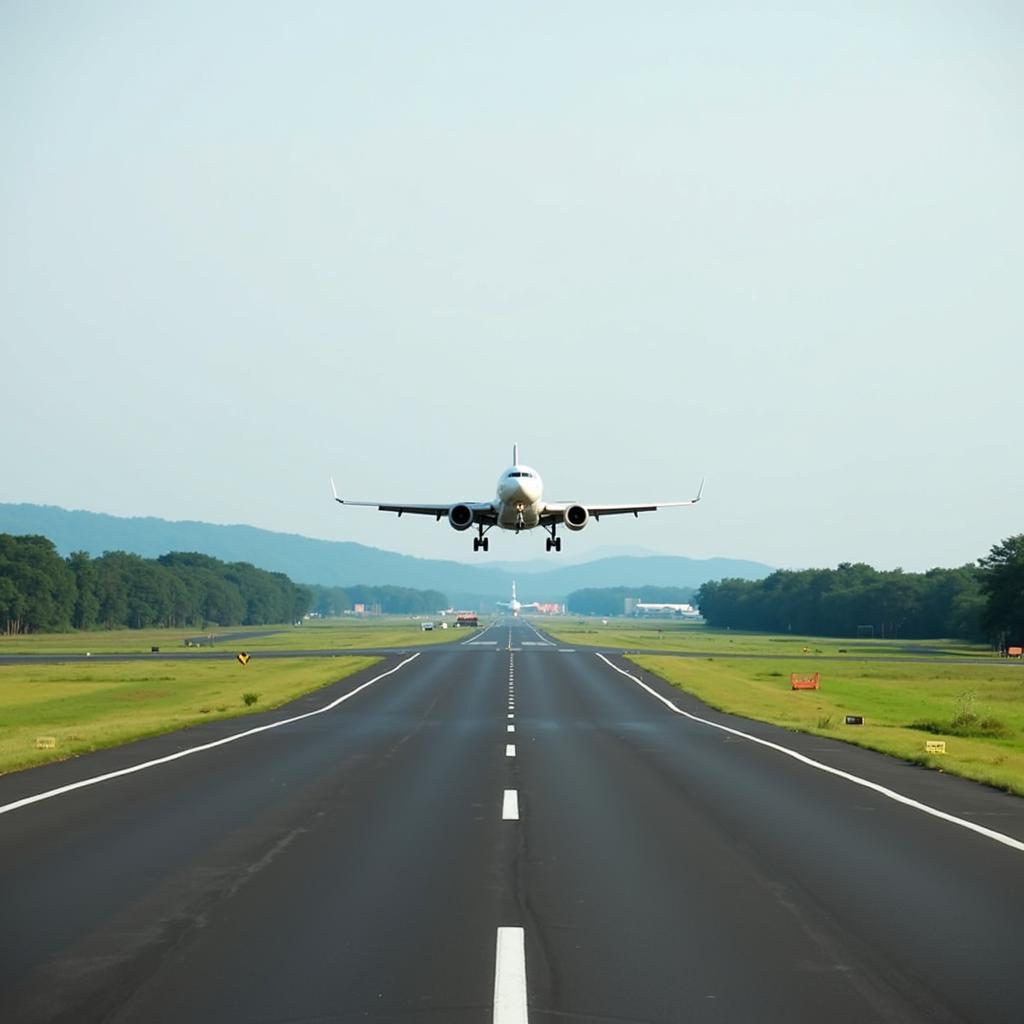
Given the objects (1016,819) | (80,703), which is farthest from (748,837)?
(80,703)

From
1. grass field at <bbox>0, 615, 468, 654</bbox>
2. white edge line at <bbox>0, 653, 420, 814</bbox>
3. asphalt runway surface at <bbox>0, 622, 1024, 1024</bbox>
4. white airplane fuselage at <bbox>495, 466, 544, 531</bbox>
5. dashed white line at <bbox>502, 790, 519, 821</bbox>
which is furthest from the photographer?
grass field at <bbox>0, 615, 468, 654</bbox>

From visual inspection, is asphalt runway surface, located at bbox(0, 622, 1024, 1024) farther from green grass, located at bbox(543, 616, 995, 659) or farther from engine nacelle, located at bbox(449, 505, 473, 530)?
green grass, located at bbox(543, 616, 995, 659)

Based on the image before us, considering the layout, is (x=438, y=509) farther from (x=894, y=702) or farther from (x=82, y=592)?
(x=82, y=592)

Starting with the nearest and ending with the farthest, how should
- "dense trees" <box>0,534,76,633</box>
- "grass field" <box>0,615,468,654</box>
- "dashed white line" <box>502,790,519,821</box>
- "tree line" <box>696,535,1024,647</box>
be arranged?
"dashed white line" <box>502,790,519,821</box>, "grass field" <box>0,615,468,654</box>, "tree line" <box>696,535,1024,647</box>, "dense trees" <box>0,534,76,633</box>

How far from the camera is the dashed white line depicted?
15.9 metres

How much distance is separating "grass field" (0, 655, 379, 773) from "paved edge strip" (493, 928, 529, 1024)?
14200mm

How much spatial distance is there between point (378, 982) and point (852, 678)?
61030 millimetres

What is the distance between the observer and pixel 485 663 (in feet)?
231

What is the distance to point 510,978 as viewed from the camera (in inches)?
321

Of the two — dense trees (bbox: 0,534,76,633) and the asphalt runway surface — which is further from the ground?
dense trees (bbox: 0,534,76,633)

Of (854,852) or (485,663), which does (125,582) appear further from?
(854,852)

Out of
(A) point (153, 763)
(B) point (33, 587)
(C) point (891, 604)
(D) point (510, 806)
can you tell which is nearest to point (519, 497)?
(A) point (153, 763)

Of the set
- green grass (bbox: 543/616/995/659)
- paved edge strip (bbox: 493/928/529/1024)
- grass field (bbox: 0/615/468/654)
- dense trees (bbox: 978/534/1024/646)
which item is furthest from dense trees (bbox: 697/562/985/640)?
paved edge strip (bbox: 493/928/529/1024)

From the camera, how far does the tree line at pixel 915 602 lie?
109 metres
